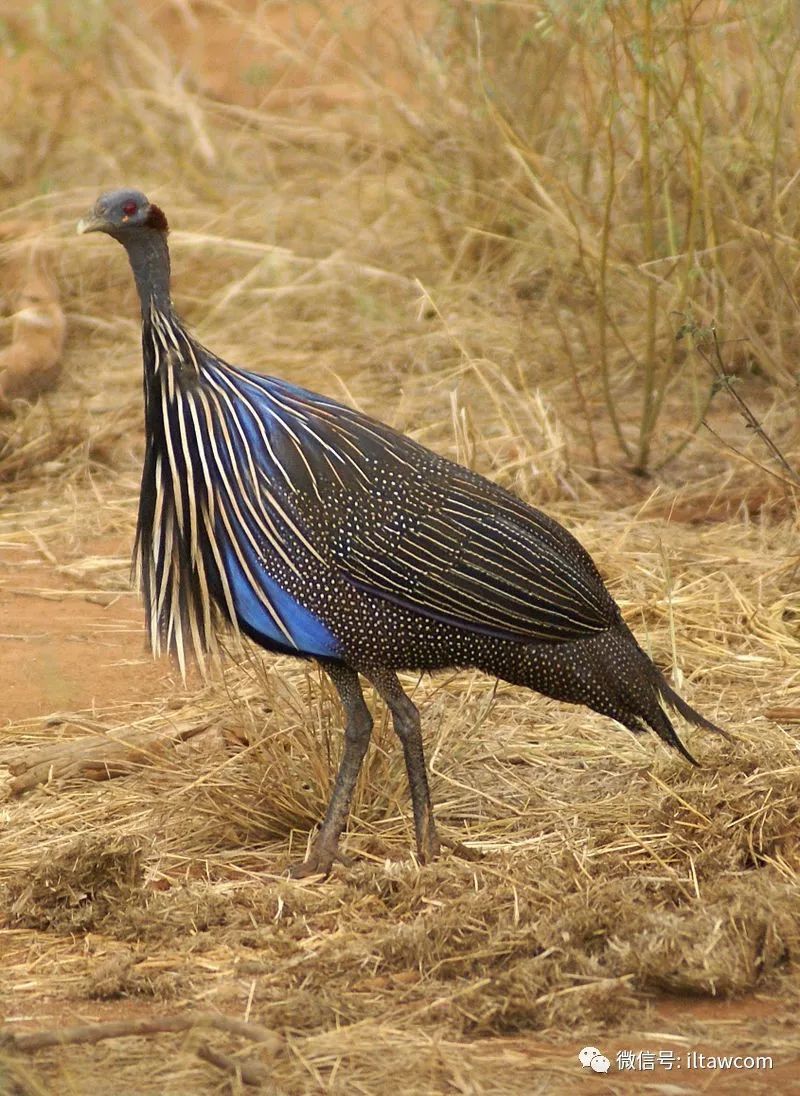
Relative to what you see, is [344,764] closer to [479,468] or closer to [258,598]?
[258,598]

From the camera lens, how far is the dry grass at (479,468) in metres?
2.95

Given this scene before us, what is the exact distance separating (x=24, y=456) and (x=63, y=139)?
3.02 metres

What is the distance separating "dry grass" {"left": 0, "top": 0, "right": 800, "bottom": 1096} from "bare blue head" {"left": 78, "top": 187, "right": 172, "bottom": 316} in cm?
96

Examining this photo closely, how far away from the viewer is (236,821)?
3.75 meters

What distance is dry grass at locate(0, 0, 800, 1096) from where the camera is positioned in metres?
2.95

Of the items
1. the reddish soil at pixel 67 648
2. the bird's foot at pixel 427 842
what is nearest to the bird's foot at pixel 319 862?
the bird's foot at pixel 427 842

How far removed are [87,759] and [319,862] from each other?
0.75m

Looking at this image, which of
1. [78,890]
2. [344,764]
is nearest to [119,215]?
[344,764]

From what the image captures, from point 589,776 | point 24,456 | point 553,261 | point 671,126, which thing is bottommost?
point 589,776

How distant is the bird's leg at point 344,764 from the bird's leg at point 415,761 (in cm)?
11

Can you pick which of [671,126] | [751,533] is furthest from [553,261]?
[751,533]

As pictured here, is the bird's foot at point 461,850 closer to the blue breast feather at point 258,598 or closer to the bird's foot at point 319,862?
the bird's foot at point 319,862

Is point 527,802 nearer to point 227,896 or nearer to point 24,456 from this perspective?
point 227,896

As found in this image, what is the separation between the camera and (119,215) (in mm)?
3592
